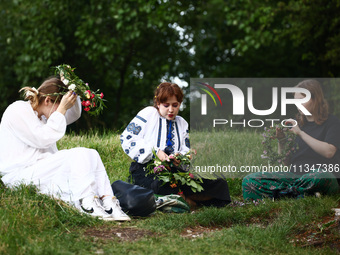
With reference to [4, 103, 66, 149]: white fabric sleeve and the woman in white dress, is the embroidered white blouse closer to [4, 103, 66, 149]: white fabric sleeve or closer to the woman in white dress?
the woman in white dress

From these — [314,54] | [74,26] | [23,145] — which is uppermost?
[74,26]

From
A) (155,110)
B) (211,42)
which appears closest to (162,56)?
(211,42)

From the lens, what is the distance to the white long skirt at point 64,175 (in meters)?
4.80

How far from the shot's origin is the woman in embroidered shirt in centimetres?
580

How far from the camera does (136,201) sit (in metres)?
5.02

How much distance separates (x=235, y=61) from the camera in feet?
60.3

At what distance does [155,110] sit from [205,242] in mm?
2158

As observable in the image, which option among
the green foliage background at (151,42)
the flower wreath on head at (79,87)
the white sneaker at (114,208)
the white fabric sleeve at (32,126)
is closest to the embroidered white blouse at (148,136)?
the flower wreath on head at (79,87)

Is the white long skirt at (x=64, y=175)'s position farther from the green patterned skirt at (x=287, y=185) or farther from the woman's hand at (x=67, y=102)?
the green patterned skirt at (x=287, y=185)

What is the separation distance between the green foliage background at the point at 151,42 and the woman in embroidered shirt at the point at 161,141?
767 centimetres

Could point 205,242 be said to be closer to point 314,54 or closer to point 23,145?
point 23,145

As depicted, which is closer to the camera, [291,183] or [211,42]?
[291,183]

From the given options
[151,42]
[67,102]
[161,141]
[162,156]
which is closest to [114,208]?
[162,156]

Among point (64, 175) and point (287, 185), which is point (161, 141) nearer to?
point (64, 175)
